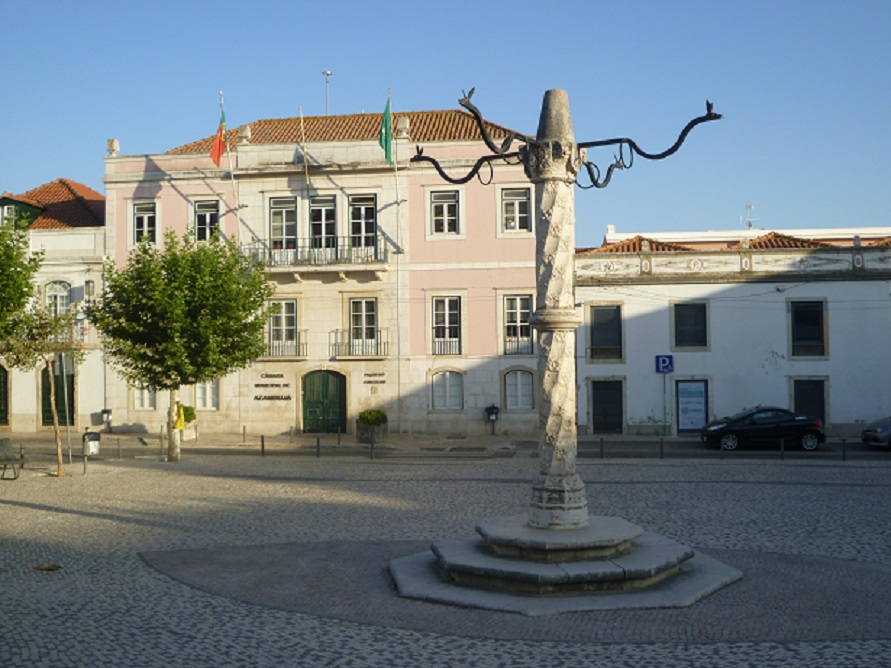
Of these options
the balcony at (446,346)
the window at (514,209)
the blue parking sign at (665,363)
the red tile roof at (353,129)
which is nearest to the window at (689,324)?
the blue parking sign at (665,363)

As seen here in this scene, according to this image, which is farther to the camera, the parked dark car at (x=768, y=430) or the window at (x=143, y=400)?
the window at (x=143, y=400)

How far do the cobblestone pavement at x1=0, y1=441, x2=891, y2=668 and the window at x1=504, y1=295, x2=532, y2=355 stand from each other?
12.0 meters

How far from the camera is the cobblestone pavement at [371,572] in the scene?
7.72m

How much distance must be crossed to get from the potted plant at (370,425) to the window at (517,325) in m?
4.87

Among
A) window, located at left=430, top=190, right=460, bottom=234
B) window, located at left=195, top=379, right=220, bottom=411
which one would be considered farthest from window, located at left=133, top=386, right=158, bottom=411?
window, located at left=430, top=190, right=460, bottom=234

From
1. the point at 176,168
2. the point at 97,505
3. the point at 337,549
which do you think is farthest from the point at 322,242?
the point at 337,549

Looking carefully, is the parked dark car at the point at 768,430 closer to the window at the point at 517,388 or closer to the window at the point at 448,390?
the window at the point at 517,388

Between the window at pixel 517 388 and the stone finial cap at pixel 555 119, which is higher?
the stone finial cap at pixel 555 119

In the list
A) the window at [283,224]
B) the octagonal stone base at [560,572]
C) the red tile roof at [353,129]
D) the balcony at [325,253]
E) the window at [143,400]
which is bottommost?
the octagonal stone base at [560,572]

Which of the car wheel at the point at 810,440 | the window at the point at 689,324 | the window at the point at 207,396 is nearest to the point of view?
the car wheel at the point at 810,440

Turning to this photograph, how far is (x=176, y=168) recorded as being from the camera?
3459 cm

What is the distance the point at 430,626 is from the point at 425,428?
24210 mm

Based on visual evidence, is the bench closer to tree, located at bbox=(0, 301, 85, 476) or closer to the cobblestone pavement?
the cobblestone pavement

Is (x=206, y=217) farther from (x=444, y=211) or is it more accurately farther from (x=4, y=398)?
(x=4, y=398)
